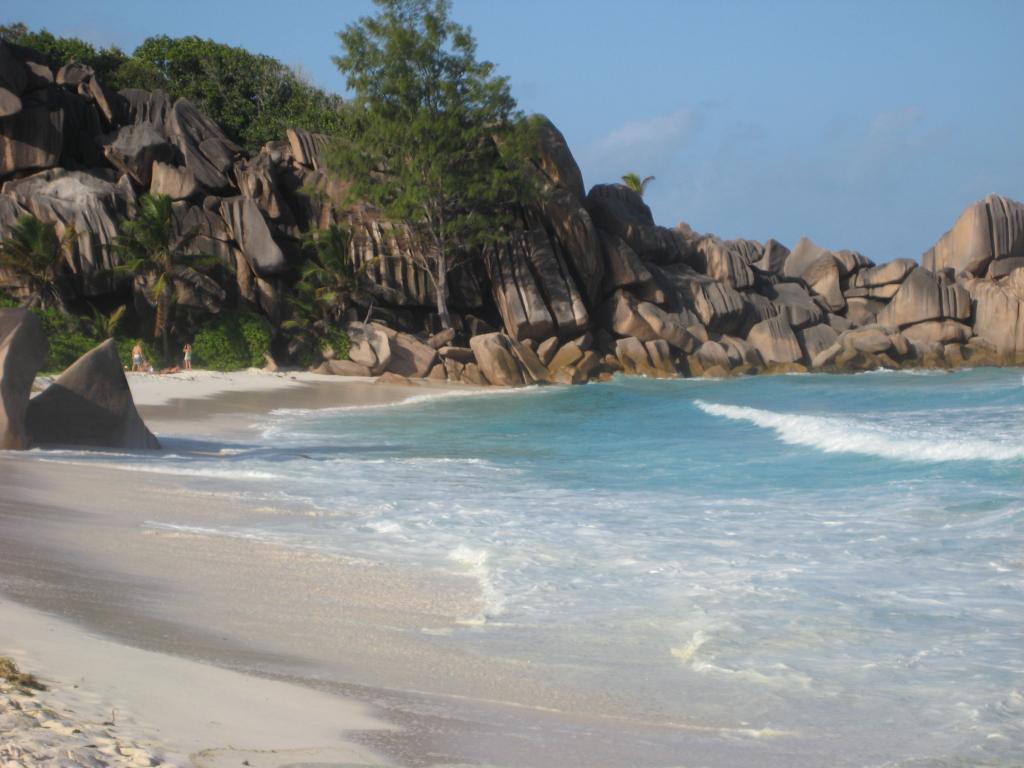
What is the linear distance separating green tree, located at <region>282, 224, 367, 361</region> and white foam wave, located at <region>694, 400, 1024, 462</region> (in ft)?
60.7

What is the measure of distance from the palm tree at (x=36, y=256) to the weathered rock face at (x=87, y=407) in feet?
65.7

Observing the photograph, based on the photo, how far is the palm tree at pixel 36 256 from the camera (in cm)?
3084

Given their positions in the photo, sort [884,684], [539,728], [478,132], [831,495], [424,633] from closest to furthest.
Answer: [539,728], [884,684], [424,633], [831,495], [478,132]

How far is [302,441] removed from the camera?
55.8ft

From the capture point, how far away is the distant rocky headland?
35031 millimetres

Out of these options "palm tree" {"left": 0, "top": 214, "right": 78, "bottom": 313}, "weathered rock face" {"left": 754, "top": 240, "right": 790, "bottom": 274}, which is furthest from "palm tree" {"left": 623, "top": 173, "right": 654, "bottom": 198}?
"palm tree" {"left": 0, "top": 214, "right": 78, "bottom": 313}

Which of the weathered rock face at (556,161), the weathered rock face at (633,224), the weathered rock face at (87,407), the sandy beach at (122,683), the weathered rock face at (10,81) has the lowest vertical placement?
the sandy beach at (122,683)

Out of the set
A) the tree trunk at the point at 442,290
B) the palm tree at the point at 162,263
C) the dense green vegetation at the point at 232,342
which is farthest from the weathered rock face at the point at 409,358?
the palm tree at the point at 162,263

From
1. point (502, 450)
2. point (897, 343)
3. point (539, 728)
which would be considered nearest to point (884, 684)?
point (539, 728)

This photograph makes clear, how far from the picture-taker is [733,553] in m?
8.66

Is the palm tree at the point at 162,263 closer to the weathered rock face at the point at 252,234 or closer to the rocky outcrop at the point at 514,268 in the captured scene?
the rocky outcrop at the point at 514,268

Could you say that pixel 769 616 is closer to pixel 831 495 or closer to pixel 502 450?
pixel 831 495

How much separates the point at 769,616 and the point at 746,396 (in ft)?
80.4

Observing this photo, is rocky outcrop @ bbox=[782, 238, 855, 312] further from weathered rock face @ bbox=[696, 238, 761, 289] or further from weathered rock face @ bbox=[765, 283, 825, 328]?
weathered rock face @ bbox=[696, 238, 761, 289]
